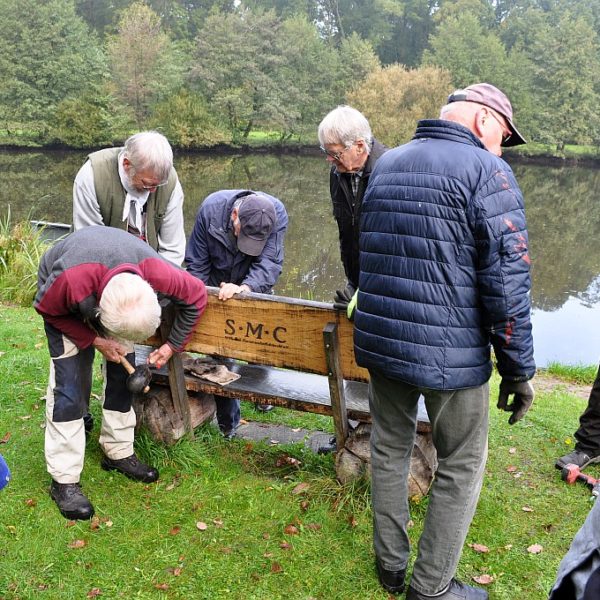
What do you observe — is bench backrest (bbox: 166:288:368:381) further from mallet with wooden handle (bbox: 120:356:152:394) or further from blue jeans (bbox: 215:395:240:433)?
blue jeans (bbox: 215:395:240:433)

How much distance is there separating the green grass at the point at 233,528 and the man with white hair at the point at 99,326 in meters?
0.20

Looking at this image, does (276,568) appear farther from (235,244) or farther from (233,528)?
(235,244)

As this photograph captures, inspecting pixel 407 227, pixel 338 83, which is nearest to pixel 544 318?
pixel 407 227

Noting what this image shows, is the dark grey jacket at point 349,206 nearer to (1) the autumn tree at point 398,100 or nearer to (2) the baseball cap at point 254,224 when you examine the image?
(2) the baseball cap at point 254,224

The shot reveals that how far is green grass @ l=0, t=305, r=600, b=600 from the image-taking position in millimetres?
3256

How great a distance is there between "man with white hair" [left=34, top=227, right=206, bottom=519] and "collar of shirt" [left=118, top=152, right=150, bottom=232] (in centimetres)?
59

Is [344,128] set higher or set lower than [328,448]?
higher

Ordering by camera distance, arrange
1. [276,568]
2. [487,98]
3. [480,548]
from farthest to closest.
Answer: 1. [480,548]
2. [276,568]
3. [487,98]

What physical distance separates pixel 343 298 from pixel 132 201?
1.45 metres

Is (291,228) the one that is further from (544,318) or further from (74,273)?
(74,273)

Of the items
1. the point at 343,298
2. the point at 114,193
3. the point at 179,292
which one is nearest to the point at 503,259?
the point at 343,298

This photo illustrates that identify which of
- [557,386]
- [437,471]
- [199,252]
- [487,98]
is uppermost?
[487,98]

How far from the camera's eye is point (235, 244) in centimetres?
450

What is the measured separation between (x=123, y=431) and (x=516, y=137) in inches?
108
